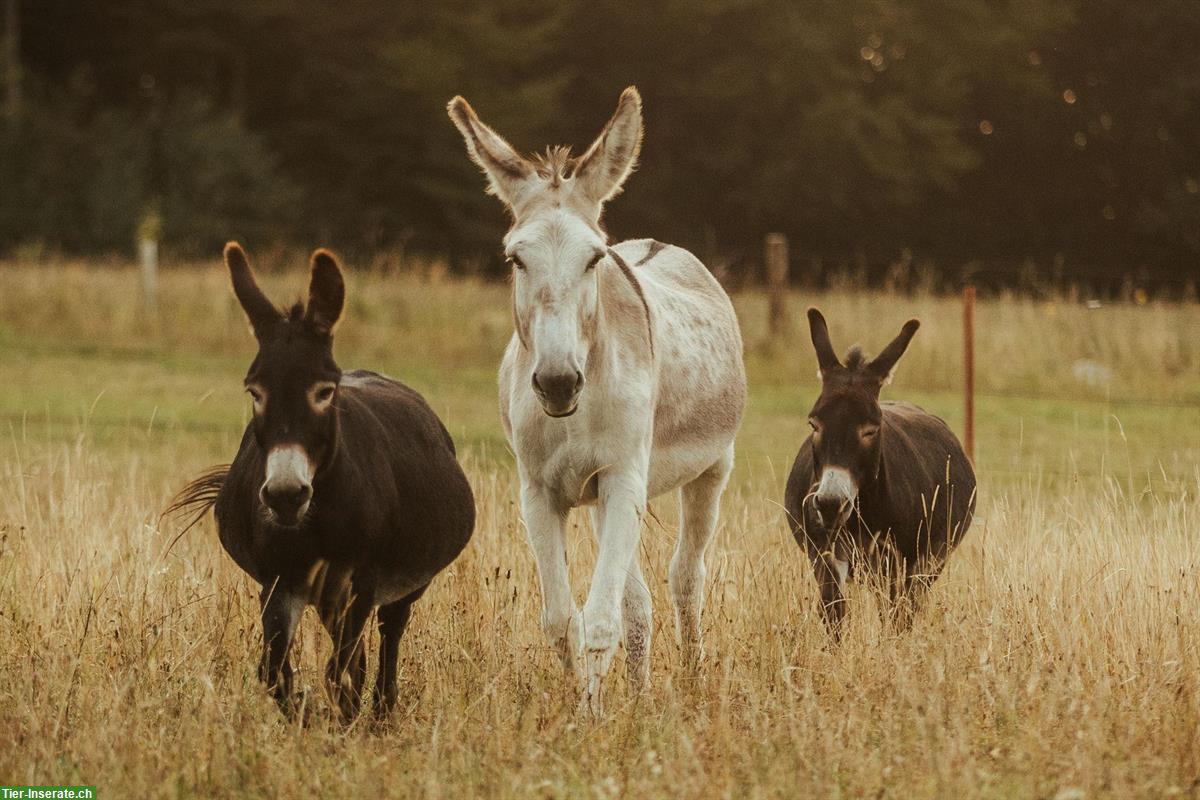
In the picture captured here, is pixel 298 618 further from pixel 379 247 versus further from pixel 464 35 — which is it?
pixel 464 35

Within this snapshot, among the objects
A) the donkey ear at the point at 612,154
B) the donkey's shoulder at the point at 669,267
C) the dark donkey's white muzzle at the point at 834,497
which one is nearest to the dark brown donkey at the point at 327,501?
the donkey ear at the point at 612,154

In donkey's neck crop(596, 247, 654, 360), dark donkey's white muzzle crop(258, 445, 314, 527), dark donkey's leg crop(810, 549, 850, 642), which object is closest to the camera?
dark donkey's white muzzle crop(258, 445, 314, 527)

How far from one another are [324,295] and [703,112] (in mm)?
42158

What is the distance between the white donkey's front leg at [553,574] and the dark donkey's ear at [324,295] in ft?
3.81

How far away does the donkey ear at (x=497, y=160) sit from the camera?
19.9 ft

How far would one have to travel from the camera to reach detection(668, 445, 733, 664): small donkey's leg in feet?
23.7

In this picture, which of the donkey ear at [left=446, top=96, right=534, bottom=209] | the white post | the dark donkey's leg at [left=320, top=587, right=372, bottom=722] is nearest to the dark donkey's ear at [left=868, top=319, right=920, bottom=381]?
the donkey ear at [left=446, top=96, right=534, bottom=209]

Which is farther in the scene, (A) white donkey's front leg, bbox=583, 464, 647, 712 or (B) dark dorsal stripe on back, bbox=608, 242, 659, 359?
(B) dark dorsal stripe on back, bbox=608, 242, 659, 359

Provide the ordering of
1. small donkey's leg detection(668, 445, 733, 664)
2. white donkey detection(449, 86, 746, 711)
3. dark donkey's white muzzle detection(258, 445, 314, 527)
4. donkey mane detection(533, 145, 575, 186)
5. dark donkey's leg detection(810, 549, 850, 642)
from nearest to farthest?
dark donkey's white muzzle detection(258, 445, 314, 527) → white donkey detection(449, 86, 746, 711) → donkey mane detection(533, 145, 575, 186) → dark donkey's leg detection(810, 549, 850, 642) → small donkey's leg detection(668, 445, 733, 664)

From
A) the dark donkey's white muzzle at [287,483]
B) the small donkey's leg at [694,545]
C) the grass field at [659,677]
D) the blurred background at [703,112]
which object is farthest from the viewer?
the blurred background at [703,112]

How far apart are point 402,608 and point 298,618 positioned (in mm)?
555

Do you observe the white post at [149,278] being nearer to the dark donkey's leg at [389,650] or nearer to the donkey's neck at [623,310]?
the donkey's neck at [623,310]

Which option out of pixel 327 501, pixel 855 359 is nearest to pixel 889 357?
pixel 855 359

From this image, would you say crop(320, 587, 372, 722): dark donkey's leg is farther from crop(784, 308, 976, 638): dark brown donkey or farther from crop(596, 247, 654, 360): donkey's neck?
crop(784, 308, 976, 638): dark brown donkey
